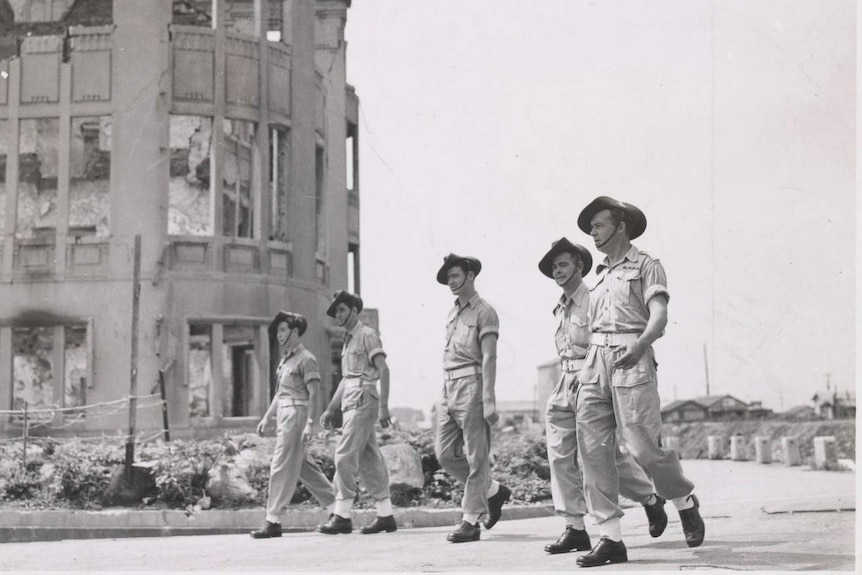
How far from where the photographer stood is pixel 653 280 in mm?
7543

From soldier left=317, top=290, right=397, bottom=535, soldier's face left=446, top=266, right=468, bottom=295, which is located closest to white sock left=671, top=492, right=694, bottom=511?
soldier's face left=446, top=266, right=468, bottom=295

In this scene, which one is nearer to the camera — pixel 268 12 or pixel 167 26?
pixel 167 26

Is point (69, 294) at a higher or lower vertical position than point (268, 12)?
lower

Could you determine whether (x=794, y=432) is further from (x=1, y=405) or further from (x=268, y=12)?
(x=1, y=405)

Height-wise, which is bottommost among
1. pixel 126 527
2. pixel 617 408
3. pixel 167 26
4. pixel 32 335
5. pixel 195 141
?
pixel 126 527

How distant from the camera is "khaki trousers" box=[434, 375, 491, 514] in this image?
31.0ft

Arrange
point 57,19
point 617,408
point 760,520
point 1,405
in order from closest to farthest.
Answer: point 617,408, point 760,520, point 1,405, point 57,19

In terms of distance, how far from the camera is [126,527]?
13.0m

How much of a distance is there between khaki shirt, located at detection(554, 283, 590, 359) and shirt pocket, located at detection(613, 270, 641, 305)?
961 millimetres

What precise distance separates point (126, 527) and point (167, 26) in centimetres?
1156

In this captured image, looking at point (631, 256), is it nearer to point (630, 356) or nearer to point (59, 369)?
point (630, 356)

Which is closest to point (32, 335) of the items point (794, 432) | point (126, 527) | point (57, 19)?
point (57, 19)

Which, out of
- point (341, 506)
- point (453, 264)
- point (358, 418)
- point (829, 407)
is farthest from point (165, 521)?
point (829, 407)

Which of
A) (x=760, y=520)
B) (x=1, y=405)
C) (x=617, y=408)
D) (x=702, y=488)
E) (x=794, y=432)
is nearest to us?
(x=617, y=408)
